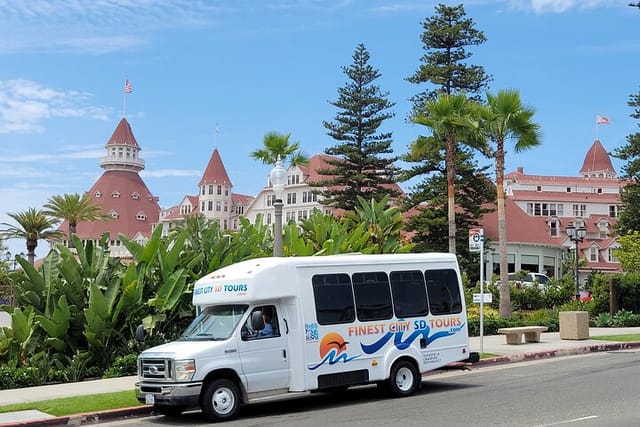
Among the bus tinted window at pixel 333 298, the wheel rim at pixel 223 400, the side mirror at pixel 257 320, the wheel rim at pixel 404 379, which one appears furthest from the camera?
the wheel rim at pixel 404 379

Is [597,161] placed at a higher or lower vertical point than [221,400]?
higher

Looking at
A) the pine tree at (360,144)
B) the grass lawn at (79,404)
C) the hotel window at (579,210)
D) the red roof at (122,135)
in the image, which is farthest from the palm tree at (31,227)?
the red roof at (122,135)

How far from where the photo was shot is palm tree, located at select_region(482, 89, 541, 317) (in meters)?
30.3

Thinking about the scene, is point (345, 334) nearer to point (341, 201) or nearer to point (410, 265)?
point (410, 265)

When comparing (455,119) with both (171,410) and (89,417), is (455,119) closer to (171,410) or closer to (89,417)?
(171,410)

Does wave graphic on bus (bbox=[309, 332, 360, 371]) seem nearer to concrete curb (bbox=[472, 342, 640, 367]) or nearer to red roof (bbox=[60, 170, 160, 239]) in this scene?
concrete curb (bbox=[472, 342, 640, 367])

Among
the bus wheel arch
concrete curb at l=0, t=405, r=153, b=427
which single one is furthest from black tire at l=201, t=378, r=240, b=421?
the bus wheel arch

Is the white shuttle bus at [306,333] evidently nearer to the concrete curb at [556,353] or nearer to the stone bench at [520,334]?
the concrete curb at [556,353]

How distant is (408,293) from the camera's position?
1551 centimetres

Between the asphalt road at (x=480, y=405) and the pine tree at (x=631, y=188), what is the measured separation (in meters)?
40.2

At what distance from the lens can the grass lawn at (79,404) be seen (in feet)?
45.1

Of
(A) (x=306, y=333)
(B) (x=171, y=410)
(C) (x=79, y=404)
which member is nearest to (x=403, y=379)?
(A) (x=306, y=333)

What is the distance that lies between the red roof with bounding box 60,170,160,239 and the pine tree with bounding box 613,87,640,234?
333 ft

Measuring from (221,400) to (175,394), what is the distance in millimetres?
786
